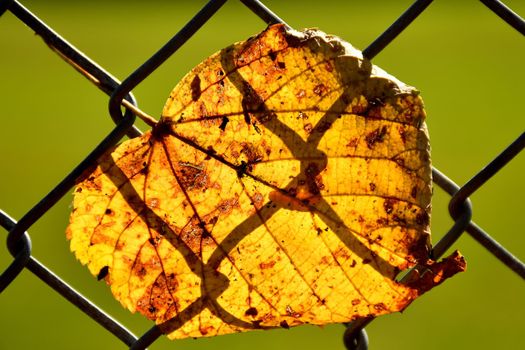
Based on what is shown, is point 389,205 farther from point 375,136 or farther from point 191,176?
point 191,176

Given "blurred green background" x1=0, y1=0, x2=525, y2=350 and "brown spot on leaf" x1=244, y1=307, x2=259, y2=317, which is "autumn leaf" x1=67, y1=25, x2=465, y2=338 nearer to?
"brown spot on leaf" x1=244, y1=307, x2=259, y2=317

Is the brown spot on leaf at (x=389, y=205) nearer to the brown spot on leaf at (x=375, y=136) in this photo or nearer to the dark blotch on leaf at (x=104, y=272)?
the brown spot on leaf at (x=375, y=136)

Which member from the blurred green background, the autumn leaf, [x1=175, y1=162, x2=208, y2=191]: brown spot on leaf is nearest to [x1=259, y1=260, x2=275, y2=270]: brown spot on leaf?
the autumn leaf

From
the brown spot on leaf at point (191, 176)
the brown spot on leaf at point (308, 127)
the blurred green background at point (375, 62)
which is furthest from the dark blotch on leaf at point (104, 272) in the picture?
the blurred green background at point (375, 62)

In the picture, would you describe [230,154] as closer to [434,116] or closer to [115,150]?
[115,150]

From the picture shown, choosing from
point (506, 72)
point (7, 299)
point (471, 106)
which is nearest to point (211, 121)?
point (7, 299)

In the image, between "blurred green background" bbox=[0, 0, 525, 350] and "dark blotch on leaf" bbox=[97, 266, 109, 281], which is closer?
"dark blotch on leaf" bbox=[97, 266, 109, 281]
